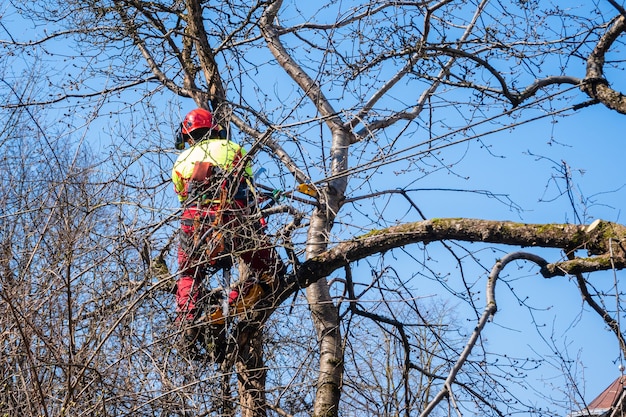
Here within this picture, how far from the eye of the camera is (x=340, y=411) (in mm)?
8023

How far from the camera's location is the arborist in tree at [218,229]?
22.4 ft

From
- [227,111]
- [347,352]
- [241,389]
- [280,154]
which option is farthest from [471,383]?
[227,111]

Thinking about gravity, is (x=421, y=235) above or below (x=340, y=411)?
above

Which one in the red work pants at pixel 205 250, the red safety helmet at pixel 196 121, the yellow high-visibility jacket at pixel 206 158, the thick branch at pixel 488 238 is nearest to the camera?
the thick branch at pixel 488 238

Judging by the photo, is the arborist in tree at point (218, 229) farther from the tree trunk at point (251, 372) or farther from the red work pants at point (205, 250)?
the tree trunk at point (251, 372)

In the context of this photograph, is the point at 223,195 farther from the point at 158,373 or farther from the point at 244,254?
the point at 158,373

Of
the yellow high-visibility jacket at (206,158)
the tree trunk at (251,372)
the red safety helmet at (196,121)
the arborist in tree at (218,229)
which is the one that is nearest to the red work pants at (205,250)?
the arborist in tree at (218,229)

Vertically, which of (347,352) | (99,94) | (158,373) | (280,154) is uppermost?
(99,94)

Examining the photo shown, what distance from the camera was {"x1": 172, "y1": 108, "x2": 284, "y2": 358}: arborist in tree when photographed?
684 centimetres

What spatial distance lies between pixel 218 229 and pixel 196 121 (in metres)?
1.25

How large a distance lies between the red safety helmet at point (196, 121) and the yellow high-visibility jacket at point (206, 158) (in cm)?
28

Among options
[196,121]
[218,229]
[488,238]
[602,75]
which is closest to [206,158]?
[196,121]

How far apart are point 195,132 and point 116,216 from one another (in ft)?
3.82

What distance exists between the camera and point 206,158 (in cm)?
725
